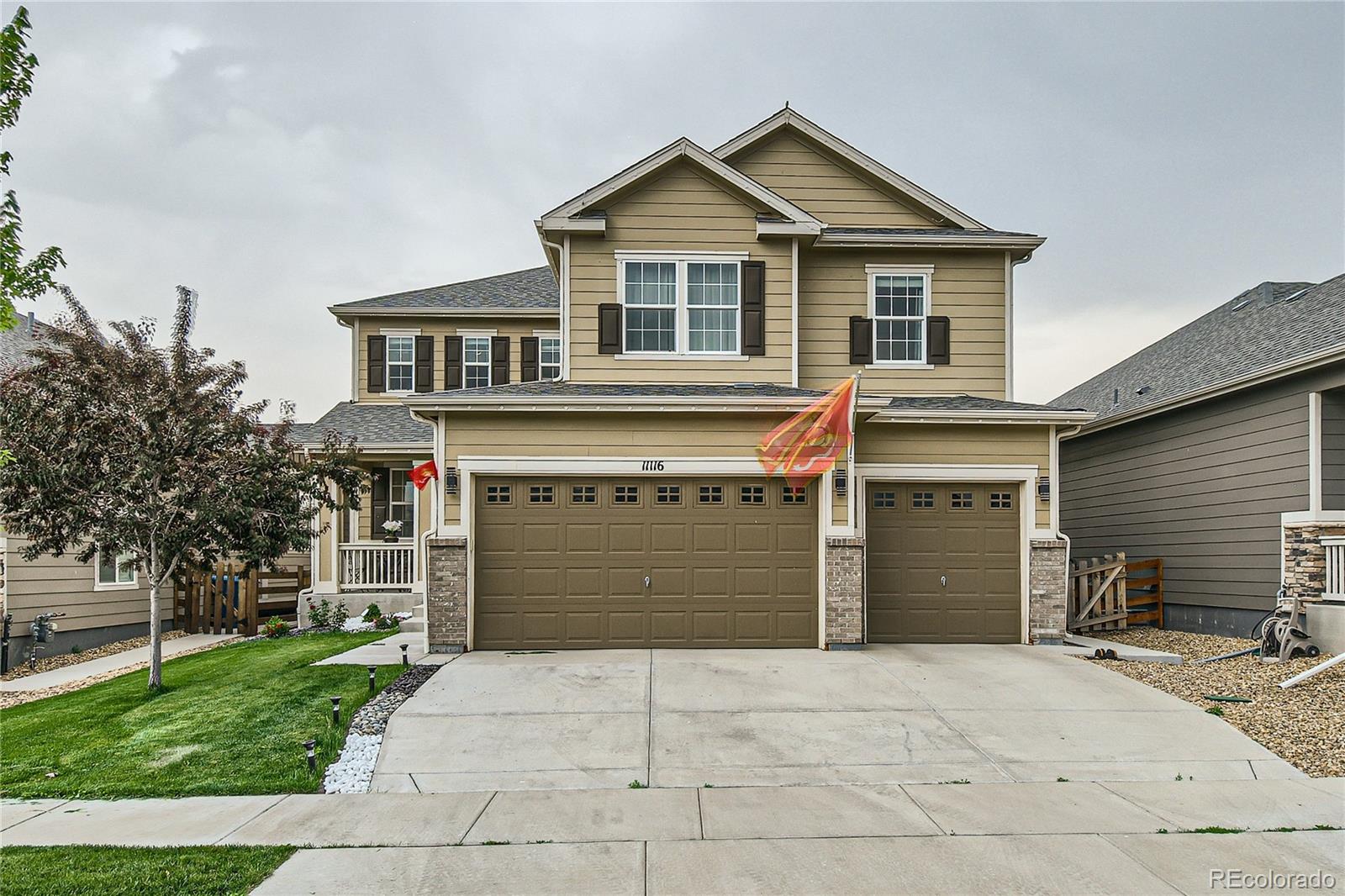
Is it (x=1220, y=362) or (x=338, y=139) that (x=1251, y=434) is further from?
(x=338, y=139)

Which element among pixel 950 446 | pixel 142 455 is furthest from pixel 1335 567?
pixel 142 455

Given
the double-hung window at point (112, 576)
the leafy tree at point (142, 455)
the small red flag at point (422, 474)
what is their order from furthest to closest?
1. the double-hung window at point (112, 576)
2. the small red flag at point (422, 474)
3. the leafy tree at point (142, 455)

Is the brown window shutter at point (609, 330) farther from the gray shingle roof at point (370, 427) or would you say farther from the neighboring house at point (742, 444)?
the gray shingle roof at point (370, 427)

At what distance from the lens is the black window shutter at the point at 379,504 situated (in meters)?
→ 18.4

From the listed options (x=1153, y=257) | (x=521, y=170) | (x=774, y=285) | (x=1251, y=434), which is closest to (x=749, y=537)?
(x=774, y=285)

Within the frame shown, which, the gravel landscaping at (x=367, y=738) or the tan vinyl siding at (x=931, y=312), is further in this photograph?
the tan vinyl siding at (x=931, y=312)

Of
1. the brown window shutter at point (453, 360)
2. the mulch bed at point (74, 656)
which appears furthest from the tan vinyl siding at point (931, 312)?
the mulch bed at point (74, 656)

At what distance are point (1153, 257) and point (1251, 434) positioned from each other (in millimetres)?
8716

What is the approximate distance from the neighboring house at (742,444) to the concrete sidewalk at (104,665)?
6377mm

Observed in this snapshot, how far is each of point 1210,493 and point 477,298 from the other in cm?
1561

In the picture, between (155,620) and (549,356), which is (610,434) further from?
(549,356)

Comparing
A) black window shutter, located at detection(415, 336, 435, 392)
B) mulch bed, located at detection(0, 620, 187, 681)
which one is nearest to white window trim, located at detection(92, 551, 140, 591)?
mulch bed, located at detection(0, 620, 187, 681)

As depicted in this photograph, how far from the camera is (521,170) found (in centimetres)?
2027

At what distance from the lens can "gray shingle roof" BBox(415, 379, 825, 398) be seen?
1201 cm
